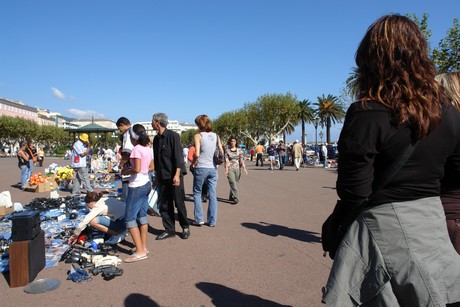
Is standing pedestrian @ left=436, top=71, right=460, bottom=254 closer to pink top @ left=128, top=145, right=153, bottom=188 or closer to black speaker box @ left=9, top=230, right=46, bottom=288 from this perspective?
pink top @ left=128, top=145, right=153, bottom=188

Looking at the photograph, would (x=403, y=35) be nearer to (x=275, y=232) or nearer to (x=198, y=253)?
(x=198, y=253)

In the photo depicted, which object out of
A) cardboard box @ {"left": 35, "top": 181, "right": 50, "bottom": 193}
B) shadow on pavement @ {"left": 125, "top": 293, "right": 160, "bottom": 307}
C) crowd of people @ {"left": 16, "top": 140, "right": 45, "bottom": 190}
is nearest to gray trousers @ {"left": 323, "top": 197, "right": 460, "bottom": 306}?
shadow on pavement @ {"left": 125, "top": 293, "right": 160, "bottom": 307}

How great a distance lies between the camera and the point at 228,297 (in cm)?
345

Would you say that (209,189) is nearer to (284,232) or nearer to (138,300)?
(284,232)

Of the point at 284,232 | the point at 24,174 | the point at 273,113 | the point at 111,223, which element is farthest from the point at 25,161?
the point at 273,113

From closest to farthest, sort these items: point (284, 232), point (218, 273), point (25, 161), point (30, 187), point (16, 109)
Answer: point (218, 273), point (284, 232), point (30, 187), point (25, 161), point (16, 109)

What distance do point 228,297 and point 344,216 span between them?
7.75 feet

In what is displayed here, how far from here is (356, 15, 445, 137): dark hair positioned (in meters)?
1.38

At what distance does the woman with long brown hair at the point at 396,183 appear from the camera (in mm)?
1374

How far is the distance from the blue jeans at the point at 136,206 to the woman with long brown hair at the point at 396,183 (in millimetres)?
3467

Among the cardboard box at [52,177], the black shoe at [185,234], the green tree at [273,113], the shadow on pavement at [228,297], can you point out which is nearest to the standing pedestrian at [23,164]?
the cardboard box at [52,177]

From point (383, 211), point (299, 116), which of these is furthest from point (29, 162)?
point (299, 116)

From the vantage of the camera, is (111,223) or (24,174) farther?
(24,174)

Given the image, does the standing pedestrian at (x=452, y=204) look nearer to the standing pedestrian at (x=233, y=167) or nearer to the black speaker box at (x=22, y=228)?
the black speaker box at (x=22, y=228)
